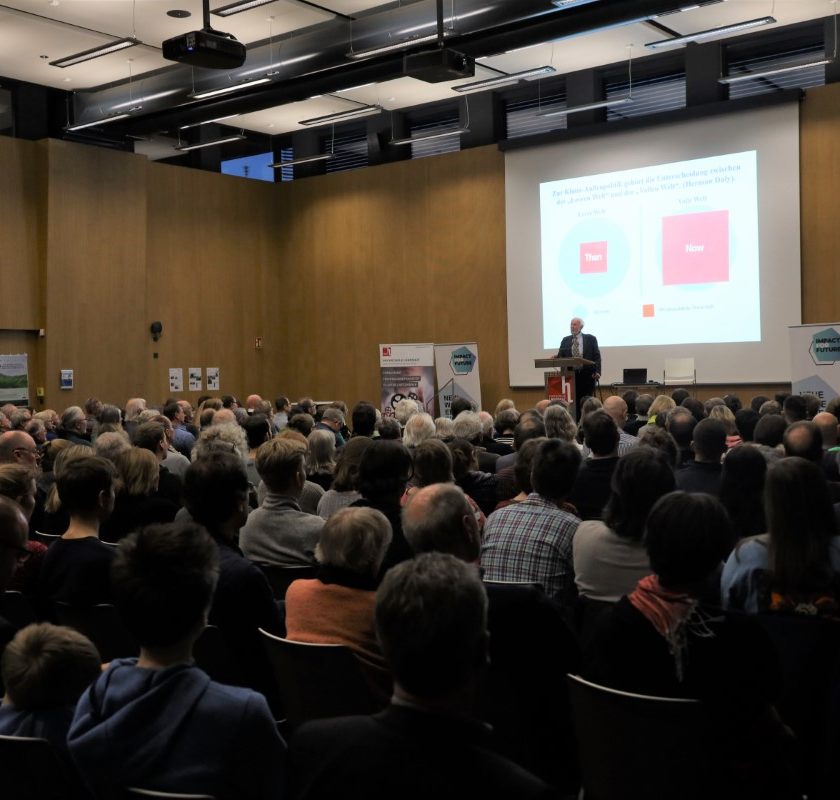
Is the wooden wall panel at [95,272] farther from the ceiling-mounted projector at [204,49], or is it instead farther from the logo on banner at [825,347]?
the logo on banner at [825,347]

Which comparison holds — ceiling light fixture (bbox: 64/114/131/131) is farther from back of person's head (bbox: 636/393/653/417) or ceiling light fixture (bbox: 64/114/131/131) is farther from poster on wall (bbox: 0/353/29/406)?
back of person's head (bbox: 636/393/653/417)

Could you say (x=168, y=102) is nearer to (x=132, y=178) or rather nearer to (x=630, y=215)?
(x=132, y=178)

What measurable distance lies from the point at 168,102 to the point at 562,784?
1259 centimetres

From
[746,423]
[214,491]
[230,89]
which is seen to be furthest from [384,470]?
[230,89]

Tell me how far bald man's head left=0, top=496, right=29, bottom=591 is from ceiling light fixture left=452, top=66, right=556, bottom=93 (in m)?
10.6

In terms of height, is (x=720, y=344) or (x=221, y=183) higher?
(x=221, y=183)

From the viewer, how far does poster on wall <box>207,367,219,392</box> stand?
16.6 metres

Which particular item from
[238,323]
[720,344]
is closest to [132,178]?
[238,323]

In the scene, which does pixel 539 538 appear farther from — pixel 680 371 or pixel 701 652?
pixel 680 371

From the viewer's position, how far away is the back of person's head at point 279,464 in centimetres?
407

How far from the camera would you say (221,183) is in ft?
55.9

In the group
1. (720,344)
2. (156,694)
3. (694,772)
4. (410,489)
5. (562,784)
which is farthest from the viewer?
(720,344)

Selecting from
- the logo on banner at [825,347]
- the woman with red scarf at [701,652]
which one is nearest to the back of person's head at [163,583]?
the woman with red scarf at [701,652]

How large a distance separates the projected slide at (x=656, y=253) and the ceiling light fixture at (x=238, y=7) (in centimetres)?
515
